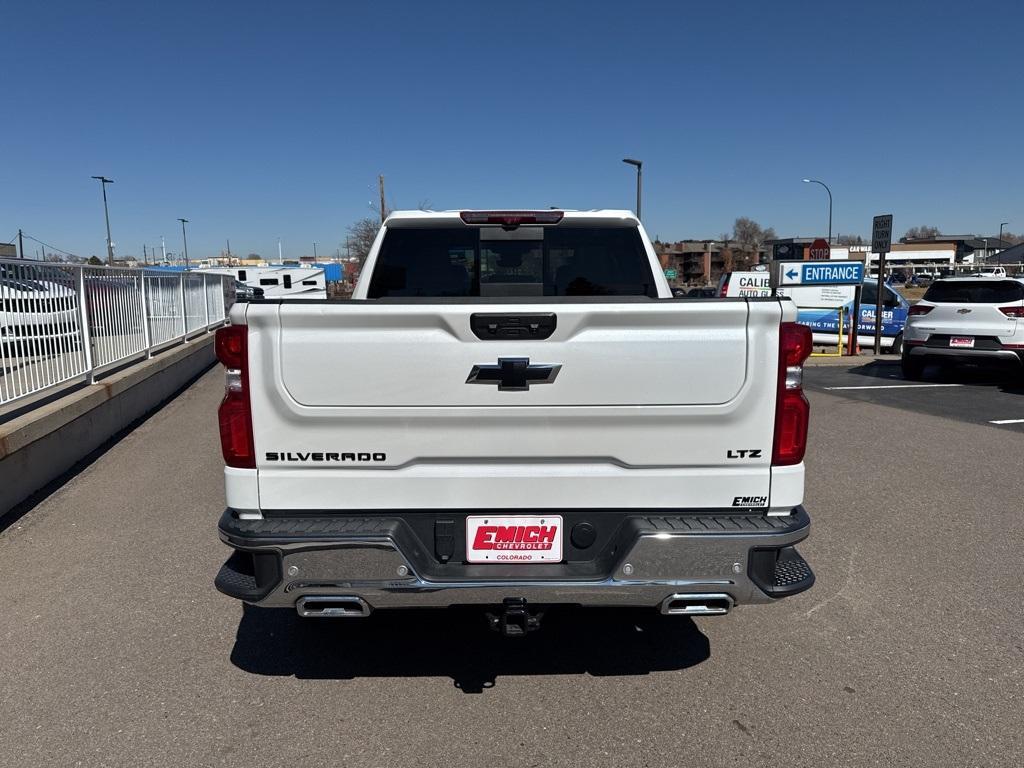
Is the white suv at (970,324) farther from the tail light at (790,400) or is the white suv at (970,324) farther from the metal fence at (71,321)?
the metal fence at (71,321)

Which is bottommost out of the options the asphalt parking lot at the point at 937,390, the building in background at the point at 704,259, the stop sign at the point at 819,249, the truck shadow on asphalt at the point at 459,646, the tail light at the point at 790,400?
the asphalt parking lot at the point at 937,390

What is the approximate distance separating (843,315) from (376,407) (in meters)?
17.7

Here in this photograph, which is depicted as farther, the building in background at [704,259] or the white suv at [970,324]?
the building in background at [704,259]

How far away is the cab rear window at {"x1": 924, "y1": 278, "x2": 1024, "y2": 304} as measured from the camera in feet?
36.9

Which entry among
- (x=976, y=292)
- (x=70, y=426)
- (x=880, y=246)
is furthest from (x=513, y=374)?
(x=880, y=246)

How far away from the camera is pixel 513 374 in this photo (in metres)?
2.62

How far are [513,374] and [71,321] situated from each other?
253 inches

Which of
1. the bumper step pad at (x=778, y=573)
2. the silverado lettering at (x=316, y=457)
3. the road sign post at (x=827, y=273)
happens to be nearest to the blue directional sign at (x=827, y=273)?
the road sign post at (x=827, y=273)

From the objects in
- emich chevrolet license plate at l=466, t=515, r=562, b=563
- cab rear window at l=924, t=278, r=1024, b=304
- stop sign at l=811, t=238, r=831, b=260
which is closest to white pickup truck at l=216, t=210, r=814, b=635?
emich chevrolet license plate at l=466, t=515, r=562, b=563

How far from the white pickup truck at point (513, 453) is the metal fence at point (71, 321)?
172 inches

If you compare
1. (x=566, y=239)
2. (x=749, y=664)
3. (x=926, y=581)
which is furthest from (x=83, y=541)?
(x=926, y=581)

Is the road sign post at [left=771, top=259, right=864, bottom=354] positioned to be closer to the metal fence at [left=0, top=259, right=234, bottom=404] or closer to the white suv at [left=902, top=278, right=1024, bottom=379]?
the white suv at [left=902, top=278, right=1024, bottom=379]

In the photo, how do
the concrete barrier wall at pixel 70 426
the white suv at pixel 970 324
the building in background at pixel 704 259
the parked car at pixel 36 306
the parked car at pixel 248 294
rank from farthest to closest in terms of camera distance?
the building in background at pixel 704 259, the white suv at pixel 970 324, the parked car at pixel 36 306, the concrete barrier wall at pixel 70 426, the parked car at pixel 248 294

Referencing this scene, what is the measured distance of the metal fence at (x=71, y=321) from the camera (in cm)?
595
